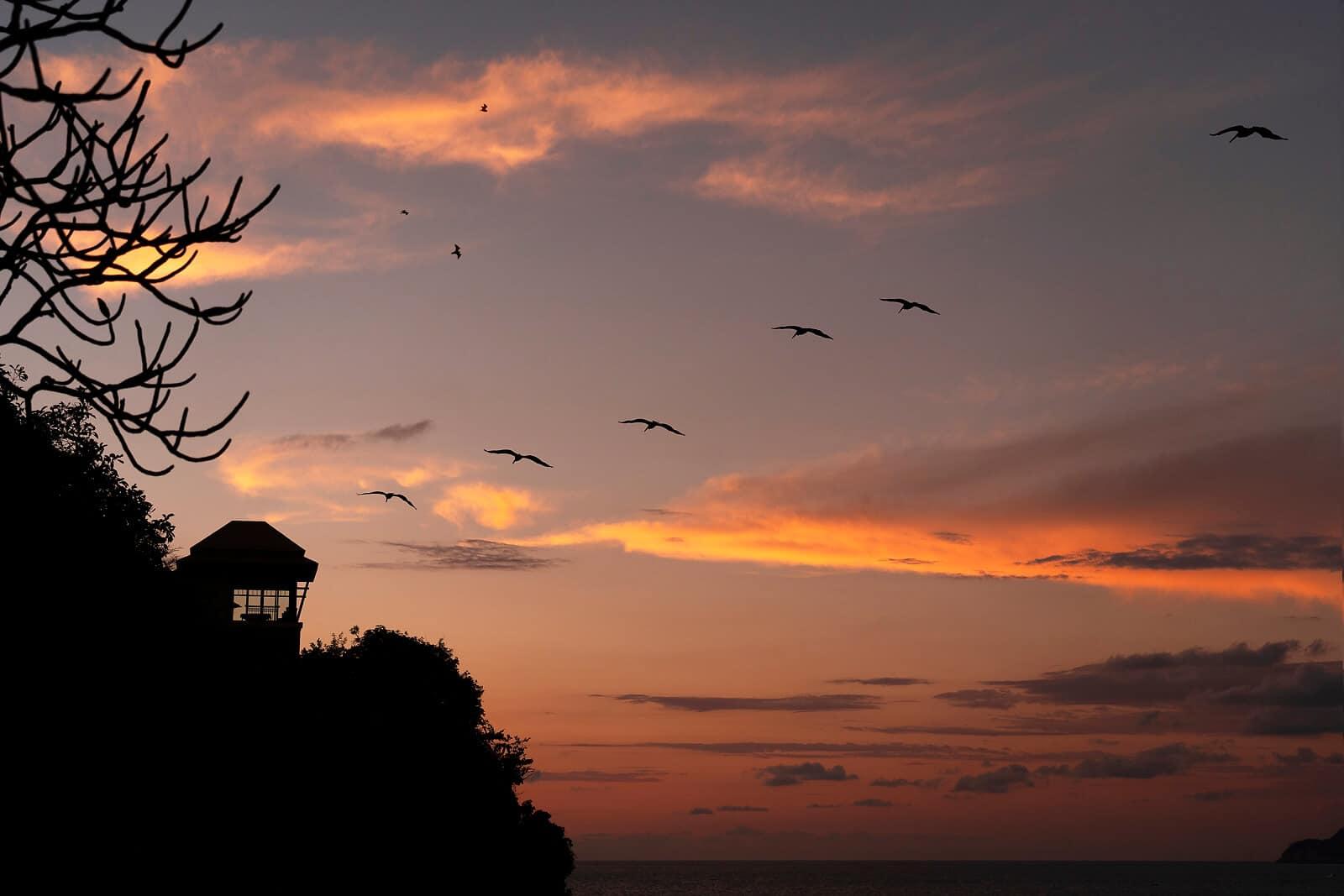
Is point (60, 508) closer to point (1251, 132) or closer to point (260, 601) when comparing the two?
point (260, 601)

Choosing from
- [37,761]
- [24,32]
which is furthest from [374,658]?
[24,32]

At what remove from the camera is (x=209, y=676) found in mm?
45406

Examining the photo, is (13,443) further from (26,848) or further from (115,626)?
(26,848)

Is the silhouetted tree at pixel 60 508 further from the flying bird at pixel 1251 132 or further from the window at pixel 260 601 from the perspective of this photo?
the flying bird at pixel 1251 132

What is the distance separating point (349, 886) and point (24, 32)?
5136 cm

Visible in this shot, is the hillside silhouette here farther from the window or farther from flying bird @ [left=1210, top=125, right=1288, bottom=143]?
flying bird @ [left=1210, top=125, right=1288, bottom=143]

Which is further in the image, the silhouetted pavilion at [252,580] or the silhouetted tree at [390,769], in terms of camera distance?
the silhouetted pavilion at [252,580]

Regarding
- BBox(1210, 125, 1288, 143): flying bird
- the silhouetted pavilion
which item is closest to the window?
the silhouetted pavilion

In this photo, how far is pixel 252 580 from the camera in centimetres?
5788

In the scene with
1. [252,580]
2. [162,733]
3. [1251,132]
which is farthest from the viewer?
[252,580]

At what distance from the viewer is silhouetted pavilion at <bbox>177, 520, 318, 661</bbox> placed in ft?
183

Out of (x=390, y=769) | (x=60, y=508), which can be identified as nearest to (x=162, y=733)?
(x=60, y=508)

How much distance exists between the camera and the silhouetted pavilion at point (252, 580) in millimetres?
55688

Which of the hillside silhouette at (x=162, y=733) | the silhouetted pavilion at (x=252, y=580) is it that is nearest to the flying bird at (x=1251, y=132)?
the hillside silhouette at (x=162, y=733)
